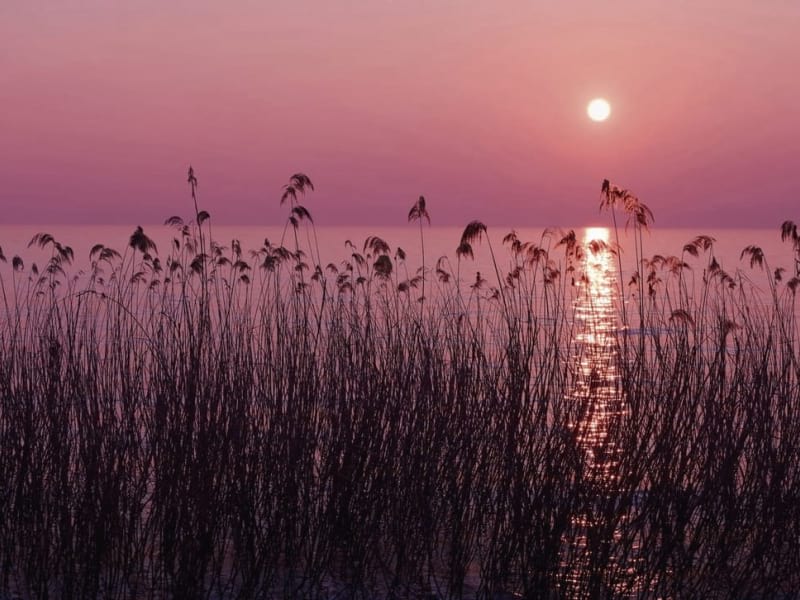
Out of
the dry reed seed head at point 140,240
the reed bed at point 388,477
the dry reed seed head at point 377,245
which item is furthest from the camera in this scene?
the dry reed seed head at point 377,245

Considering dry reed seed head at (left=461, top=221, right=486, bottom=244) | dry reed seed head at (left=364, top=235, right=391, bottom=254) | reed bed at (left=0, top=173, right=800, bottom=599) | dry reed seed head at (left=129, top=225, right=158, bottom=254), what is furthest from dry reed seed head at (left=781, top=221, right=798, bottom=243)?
dry reed seed head at (left=129, top=225, right=158, bottom=254)

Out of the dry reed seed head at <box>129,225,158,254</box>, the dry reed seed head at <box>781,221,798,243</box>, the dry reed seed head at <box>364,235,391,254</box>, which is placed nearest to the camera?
the dry reed seed head at <box>129,225,158,254</box>

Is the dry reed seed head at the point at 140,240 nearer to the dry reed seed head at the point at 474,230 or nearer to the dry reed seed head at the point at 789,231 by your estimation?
the dry reed seed head at the point at 474,230

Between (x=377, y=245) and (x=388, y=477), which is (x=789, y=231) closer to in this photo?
(x=377, y=245)

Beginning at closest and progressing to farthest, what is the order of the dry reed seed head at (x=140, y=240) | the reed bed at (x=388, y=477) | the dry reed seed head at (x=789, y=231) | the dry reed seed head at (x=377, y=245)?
the reed bed at (x=388, y=477)
the dry reed seed head at (x=140, y=240)
the dry reed seed head at (x=789, y=231)
the dry reed seed head at (x=377, y=245)

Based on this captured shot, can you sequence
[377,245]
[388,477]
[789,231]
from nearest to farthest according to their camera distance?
1. [388,477]
2. [789,231]
3. [377,245]

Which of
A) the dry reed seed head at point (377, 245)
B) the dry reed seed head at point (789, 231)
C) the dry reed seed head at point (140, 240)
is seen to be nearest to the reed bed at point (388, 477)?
the dry reed seed head at point (140, 240)

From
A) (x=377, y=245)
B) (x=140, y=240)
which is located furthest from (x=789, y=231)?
(x=140, y=240)

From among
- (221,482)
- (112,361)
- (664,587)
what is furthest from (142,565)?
(664,587)

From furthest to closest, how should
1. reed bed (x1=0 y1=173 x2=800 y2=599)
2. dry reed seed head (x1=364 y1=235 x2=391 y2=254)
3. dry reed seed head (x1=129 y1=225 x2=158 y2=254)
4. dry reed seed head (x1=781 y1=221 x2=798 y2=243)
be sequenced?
dry reed seed head (x1=364 y1=235 x2=391 y2=254)
dry reed seed head (x1=781 y1=221 x2=798 y2=243)
dry reed seed head (x1=129 y1=225 x2=158 y2=254)
reed bed (x1=0 y1=173 x2=800 y2=599)

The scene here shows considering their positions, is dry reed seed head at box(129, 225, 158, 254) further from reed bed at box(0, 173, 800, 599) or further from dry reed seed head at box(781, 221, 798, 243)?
dry reed seed head at box(781, 221, 798, 243)

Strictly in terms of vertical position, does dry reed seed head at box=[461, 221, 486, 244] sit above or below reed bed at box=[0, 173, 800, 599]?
above

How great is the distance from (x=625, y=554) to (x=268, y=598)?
1.73 metres

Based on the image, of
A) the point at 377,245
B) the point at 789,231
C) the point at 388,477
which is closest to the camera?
the point at 388,477
